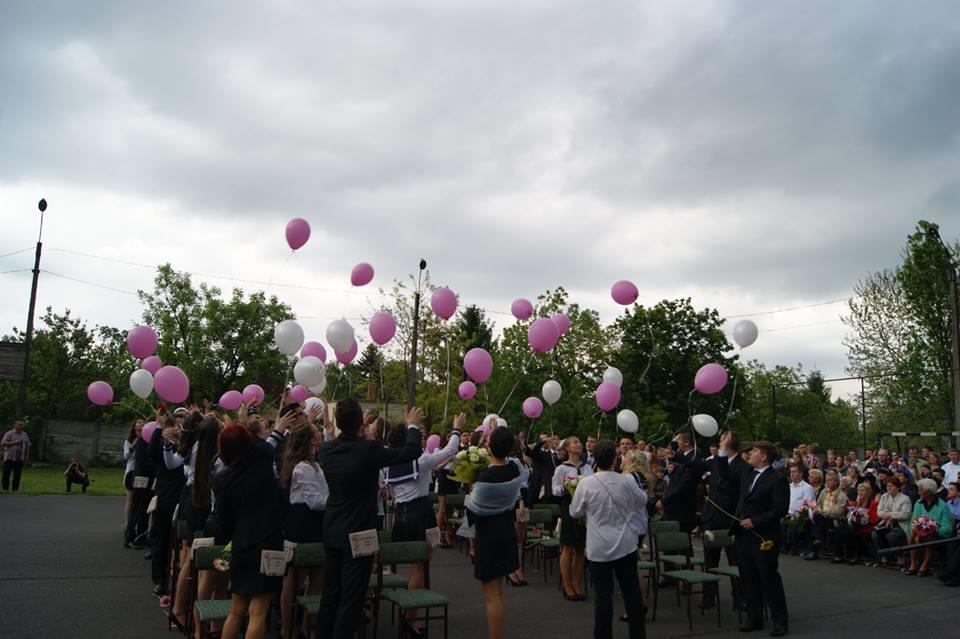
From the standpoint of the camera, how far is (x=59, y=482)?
21891mm

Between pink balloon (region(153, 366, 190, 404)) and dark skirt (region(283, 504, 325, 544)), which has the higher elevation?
pink balloon (region(153, 366, 190, 404))

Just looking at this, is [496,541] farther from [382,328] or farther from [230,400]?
[230,400]

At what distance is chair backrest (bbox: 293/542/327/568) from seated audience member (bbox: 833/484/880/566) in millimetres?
9935

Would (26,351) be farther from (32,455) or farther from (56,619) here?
(56,619)

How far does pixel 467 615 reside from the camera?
700cm

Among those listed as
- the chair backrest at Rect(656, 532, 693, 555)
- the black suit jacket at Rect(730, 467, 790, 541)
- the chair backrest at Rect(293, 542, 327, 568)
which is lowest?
the chair backrest at Rect(656, 532, 693, 555)

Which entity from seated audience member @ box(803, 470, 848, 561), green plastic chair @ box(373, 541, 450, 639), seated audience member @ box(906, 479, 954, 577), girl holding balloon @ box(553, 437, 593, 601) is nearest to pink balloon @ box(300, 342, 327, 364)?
girl holding balloon @ box(553, 437, 593, 601)

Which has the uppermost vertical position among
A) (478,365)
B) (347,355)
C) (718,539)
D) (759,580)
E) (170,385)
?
(347,355)

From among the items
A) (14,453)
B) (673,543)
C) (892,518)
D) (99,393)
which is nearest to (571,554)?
(673,543)

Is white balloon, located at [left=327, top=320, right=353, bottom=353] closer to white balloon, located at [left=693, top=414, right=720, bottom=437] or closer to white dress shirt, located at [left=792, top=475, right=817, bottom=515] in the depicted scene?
white balloon, located at [left=693, top=414, right=720, bottom=437]

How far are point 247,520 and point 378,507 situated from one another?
1.66m

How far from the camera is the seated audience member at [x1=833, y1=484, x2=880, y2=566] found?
1171 cm

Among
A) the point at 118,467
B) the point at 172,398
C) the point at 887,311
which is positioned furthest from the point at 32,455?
the point at 887,311

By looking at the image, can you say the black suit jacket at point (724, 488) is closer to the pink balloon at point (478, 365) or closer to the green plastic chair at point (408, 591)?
the green plastic chair at point (408, 591)
